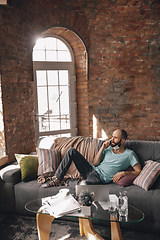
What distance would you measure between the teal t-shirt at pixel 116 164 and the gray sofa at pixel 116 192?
135 millimetres

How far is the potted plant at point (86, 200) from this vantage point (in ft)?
6.59

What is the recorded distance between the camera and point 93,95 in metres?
4.38

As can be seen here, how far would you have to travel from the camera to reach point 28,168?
301 centimetres

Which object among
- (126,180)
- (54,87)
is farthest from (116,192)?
(54,87)

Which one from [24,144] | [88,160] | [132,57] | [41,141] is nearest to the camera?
[88,160]

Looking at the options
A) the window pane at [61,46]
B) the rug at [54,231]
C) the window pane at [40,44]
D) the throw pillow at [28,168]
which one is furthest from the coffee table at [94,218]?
the window pane at [61,46]

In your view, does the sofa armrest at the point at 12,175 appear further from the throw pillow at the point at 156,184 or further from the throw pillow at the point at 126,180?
the throw pillow at the point at 156,184

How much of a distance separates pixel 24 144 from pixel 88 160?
1.32 metres

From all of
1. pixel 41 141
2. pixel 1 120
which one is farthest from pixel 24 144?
pixel 1 120

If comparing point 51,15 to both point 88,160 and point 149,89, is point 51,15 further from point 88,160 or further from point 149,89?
point 88,160

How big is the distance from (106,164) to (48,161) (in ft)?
2.68

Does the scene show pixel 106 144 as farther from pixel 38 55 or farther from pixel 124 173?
pixel 38 55

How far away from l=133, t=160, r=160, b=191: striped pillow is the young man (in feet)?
0.29

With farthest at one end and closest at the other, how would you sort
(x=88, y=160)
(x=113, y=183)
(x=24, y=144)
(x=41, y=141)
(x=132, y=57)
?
(x=132, y=57) < (x=24, y=144) < (x=41, y=141) < (x=88, y=160) < (x=113, y=183)
